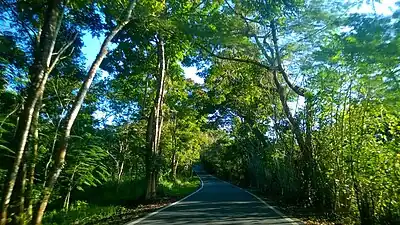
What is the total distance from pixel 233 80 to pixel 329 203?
46.2ft

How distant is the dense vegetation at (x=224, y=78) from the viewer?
27.7ft

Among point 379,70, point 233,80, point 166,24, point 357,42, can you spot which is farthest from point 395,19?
point 233,80

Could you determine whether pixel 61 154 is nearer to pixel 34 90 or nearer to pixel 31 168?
pixel 31 168

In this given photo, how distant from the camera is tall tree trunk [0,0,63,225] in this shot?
7.27 meters

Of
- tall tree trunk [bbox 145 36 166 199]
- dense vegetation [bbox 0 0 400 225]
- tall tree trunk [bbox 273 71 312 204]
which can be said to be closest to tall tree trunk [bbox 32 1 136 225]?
dense vegetation [bbox 0 0 400 225]

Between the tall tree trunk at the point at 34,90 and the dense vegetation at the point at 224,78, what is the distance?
0.02 meters

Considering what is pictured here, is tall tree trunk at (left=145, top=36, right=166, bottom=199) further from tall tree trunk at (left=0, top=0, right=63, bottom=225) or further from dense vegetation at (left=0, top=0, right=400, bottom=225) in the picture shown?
tall tree trunk at (left=0, top=0, right=63, bottom=225)

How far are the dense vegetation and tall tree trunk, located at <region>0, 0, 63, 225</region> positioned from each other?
0.08ft

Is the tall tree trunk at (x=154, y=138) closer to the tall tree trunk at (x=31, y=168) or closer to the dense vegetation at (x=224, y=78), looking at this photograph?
the dense vegetation at (x=224, y=78)

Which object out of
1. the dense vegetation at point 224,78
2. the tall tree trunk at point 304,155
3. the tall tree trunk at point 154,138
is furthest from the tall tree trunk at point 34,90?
the tall tree trunk at point 154,138

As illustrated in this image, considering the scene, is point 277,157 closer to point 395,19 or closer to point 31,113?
point 395,19

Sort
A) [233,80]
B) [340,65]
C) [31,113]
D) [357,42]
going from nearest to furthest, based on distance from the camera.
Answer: [31,113], [357,42], [340,65], [233,80]

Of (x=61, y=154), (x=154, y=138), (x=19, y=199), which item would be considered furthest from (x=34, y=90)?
(x=154, y=138)

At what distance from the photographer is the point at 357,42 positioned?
8.60m
